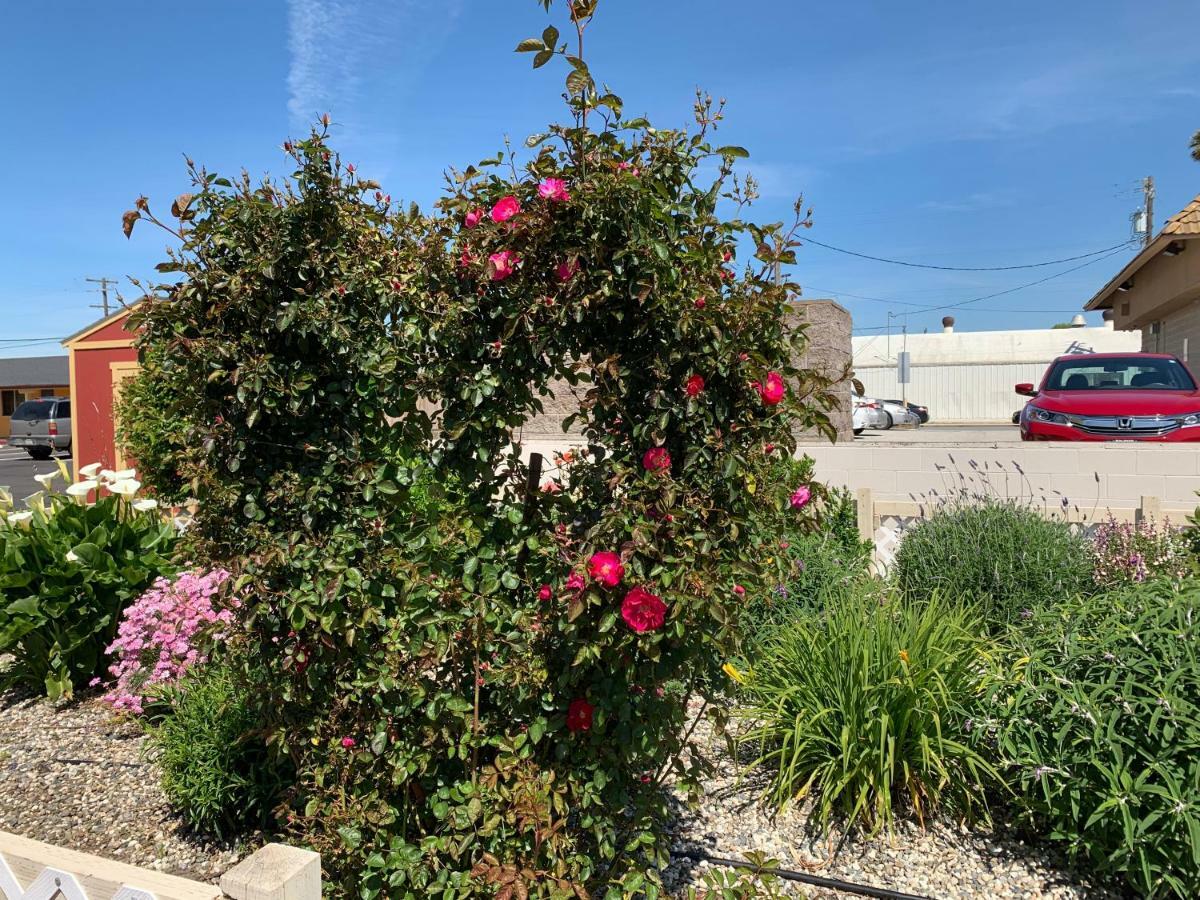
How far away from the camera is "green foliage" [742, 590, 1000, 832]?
10.2 ft

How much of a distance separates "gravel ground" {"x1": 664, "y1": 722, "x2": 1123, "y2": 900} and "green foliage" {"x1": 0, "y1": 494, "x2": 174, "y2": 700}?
3132mm

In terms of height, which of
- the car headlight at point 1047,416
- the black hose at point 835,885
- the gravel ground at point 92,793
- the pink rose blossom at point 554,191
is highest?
the pink rose blossom at point 554,191

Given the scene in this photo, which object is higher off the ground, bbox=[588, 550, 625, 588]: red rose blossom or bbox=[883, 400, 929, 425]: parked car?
bbox=[883, 400, 929, 425]: parked car

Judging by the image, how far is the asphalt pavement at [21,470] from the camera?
1942cm

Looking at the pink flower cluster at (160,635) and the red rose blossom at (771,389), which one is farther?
the pink flower cluster at (160,635)

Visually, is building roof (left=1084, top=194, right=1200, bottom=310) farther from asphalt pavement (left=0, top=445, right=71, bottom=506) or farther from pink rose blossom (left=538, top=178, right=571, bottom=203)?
asphalt pavement (left=0, top=445, right=71, bottom=506)

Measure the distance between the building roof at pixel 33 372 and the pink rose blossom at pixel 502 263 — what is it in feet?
159

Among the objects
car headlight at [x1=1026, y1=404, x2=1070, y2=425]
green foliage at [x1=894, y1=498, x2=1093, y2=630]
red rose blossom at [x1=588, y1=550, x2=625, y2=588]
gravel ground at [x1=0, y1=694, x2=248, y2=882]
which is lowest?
gravel ground at [x1=0, y1=694, x2=248, y2=882]

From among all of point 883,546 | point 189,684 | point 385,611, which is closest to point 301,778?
point 385,611

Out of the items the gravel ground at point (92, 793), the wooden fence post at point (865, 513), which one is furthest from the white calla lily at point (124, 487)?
the wooden fence post at point (865, 513)

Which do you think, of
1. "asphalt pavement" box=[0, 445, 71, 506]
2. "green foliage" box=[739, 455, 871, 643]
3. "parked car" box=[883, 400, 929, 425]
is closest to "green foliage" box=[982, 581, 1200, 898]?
"green foliage" box=[739, 455, 871, 643]

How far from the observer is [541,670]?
2201mm

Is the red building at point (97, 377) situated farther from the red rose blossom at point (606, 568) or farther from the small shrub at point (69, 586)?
the red rose blossom at point (606, 568)

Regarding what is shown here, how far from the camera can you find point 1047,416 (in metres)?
8.46
